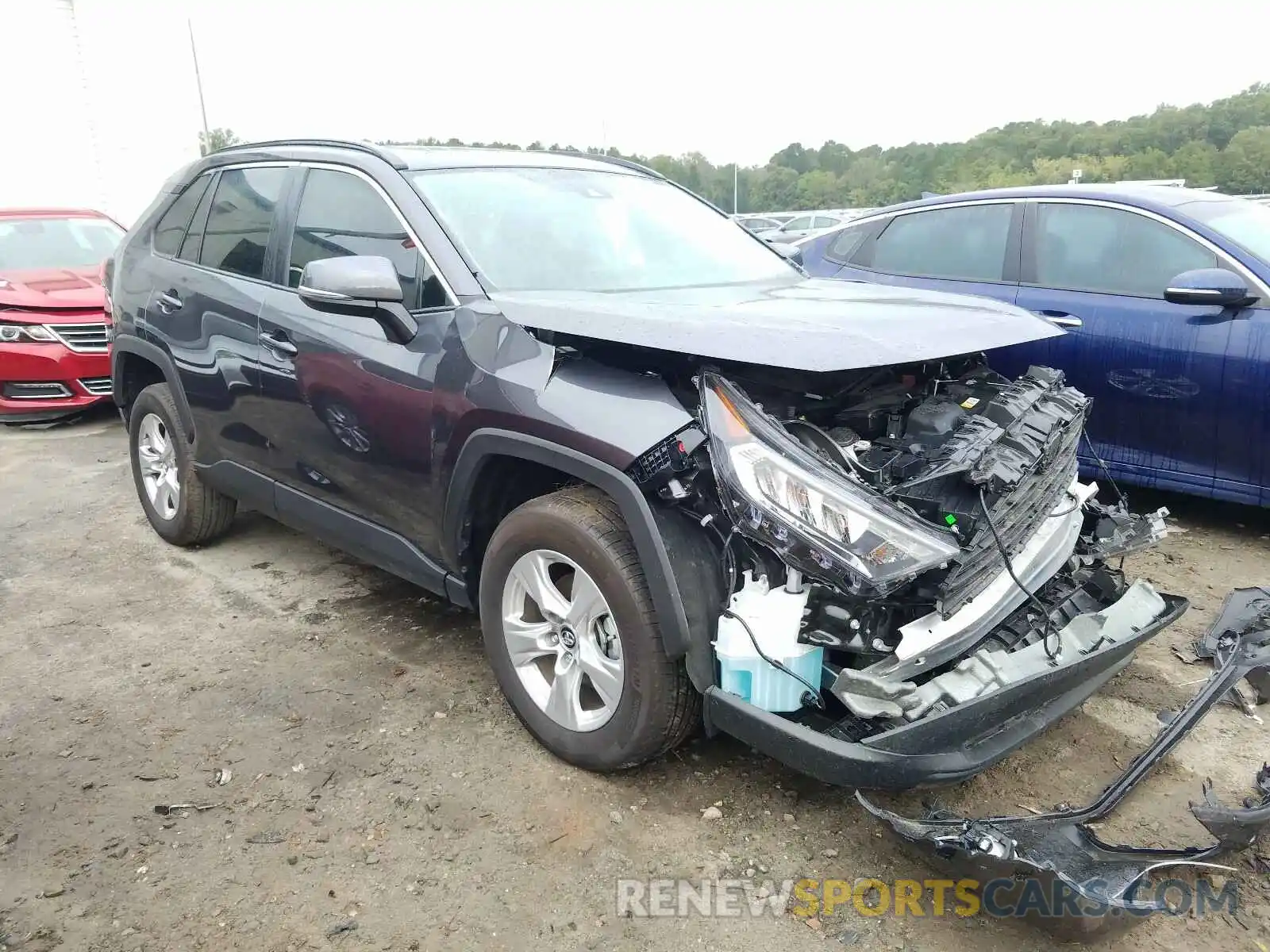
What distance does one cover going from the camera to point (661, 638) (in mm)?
2297

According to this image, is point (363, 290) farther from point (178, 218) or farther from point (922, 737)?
point (178, 218)

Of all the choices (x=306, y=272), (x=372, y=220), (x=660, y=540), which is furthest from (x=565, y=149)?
(x=660, y=540)

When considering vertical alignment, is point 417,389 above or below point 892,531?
above

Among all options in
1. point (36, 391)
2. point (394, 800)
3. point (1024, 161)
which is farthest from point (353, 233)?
point (1024, 161)

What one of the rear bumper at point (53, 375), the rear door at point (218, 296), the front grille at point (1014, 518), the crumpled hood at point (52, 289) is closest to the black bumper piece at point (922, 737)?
the front grille at point (1014, 518)

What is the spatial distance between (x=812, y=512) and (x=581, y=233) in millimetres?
1654

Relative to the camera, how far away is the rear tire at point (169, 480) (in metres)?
4.34

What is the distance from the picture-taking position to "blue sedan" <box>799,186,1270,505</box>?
4.06m

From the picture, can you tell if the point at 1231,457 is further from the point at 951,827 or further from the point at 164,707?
the point at 164,707

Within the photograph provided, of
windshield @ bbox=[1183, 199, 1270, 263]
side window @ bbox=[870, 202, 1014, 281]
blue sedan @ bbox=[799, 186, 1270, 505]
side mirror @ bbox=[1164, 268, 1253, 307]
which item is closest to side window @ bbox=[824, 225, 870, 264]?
side window @ bbox=[870, 202, 1014, 281]

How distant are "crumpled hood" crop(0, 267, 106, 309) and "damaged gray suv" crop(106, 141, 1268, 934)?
446cm

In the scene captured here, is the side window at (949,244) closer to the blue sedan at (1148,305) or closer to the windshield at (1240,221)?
the blue sedan at (1148,305)

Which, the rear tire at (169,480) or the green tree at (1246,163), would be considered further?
the green tree at (1246,163)

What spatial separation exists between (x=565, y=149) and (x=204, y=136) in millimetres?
20936
